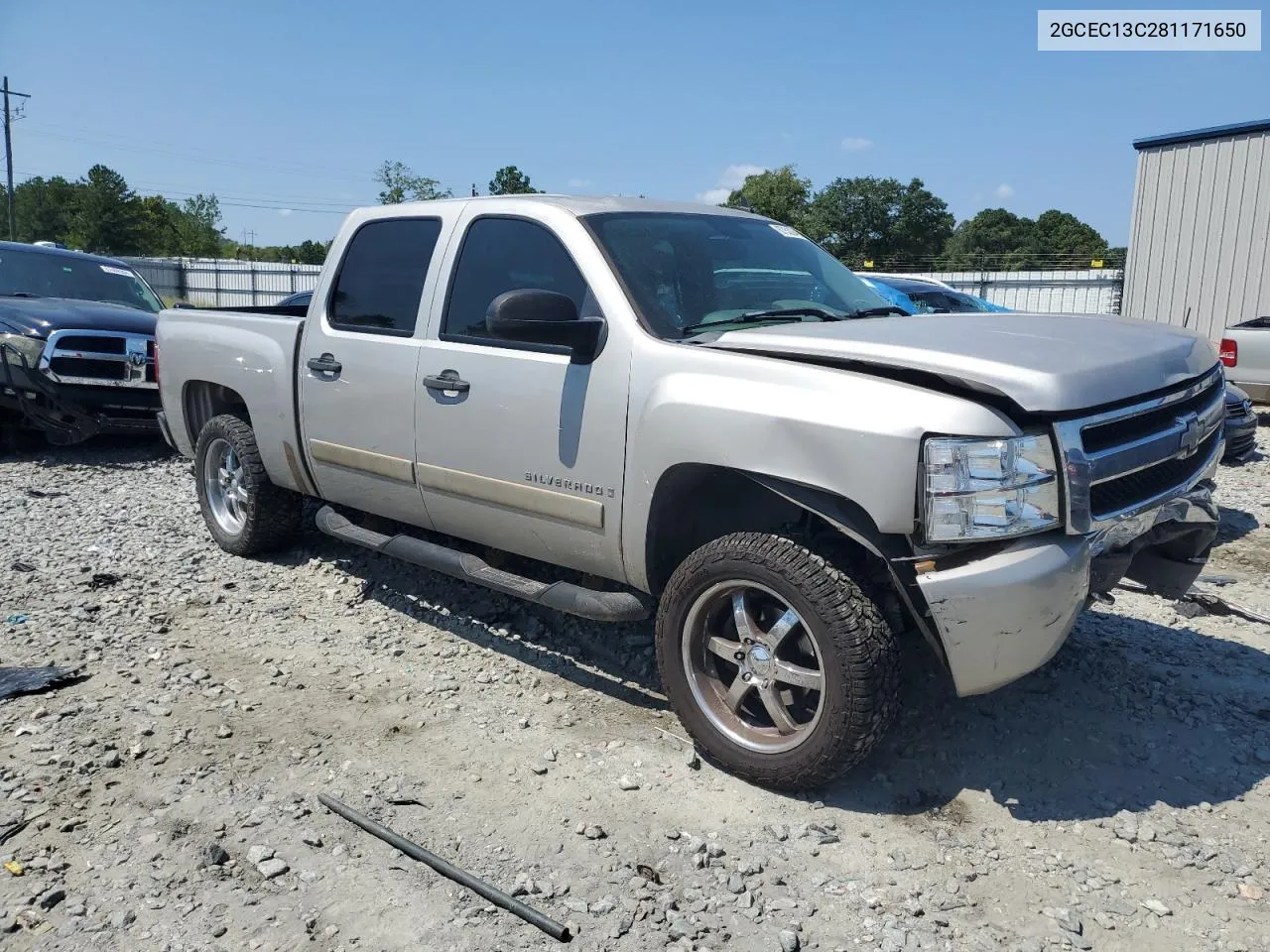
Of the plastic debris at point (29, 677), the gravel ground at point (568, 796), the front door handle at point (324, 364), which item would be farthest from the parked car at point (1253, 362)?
the plastic debris at point (29, 677)

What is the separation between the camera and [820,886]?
2812 mm

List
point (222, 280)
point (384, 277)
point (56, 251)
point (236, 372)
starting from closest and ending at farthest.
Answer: point (384, 277) → point (236, 372) → point (56, 251) → point (222, 280)

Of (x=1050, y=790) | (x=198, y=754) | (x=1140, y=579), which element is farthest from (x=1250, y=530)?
(x=198, y=754)

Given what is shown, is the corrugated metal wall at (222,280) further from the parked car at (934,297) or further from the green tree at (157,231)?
the parked car at (934,297)

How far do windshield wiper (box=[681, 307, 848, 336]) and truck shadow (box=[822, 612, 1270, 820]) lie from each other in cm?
149

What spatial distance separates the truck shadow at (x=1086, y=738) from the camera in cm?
326

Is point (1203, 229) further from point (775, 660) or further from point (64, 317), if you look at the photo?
point (64, 317)

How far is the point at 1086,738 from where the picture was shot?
3598 mm

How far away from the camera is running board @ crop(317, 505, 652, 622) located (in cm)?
369

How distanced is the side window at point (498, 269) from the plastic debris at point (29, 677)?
7.22 feet

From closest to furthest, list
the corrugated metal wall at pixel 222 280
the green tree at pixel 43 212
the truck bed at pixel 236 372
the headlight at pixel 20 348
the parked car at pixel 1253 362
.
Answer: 1. the truck bed at pixel 236 372
2. the headlight at pixel 20 348
3. the parked car at pixel 1253 362
4. the corrugated metal wall at pixel 222 280
5. the green tree at pixel 43 212

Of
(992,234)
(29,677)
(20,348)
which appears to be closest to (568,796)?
(29,677)

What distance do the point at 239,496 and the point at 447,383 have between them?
236cm

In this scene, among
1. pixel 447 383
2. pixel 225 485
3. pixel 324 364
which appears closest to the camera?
pixel 447 383
